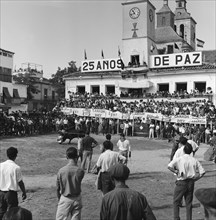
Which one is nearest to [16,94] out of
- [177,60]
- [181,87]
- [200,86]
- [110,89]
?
[110,89]

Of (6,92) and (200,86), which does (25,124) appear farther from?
(200,86)

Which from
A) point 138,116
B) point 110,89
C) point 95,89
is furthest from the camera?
point 95,89

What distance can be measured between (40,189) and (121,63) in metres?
32.9

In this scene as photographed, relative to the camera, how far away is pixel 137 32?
42.2m

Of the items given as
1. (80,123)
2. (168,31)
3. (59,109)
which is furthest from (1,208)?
(168,31)

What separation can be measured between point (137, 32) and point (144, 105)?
12367 mm

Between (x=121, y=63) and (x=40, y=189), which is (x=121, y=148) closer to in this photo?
(x=40, y=189)

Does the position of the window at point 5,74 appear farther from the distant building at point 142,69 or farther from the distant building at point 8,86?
the distant building at point 142,69

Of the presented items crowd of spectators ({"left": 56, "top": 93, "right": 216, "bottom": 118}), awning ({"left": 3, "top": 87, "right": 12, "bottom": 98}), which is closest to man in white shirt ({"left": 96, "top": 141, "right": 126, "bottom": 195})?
crowd of spectators ({"left": 56, "top": 93, "right": 216, "bottom": 118})

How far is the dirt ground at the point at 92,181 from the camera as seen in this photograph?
832 cm

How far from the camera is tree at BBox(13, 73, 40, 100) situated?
53.3 meters

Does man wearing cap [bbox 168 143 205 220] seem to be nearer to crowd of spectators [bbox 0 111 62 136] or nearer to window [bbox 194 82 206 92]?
crowd of spectators [bbox 0 111 62 136]

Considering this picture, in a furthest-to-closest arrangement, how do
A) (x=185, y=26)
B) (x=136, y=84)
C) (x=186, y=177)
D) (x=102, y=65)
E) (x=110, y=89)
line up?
1. (x=185, y=26)
2. (x=102, y=65)
3. (x=110, y=89)
4. (x=136, y=84)
5. (x=186, y=177)

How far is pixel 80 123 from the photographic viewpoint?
3133 cm
